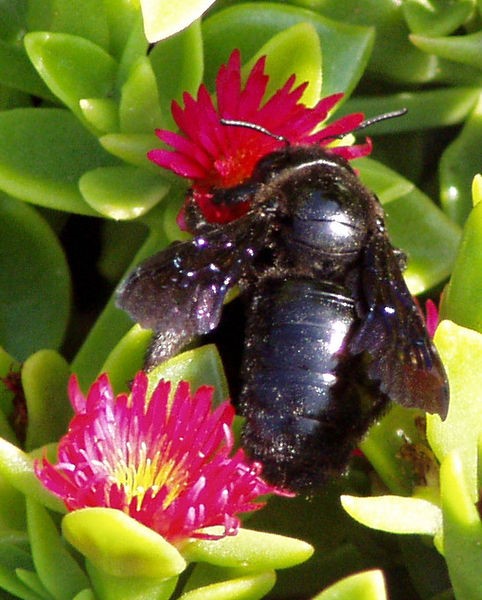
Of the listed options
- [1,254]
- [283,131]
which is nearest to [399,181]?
[283,131]

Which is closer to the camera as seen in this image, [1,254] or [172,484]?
[172,484]

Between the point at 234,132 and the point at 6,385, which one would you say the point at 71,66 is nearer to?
the point at 234,132

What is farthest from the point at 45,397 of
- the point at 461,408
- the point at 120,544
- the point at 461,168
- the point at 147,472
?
the point at 461,168

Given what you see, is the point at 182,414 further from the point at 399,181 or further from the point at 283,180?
the point at 399,181

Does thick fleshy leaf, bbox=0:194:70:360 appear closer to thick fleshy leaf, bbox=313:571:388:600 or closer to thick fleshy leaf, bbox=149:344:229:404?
thick fleshy leaf, bbox=149:344:229:404

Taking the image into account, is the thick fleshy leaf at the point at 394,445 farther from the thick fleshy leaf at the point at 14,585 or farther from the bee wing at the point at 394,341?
the thick fleshy leaf at the point at 14,585
